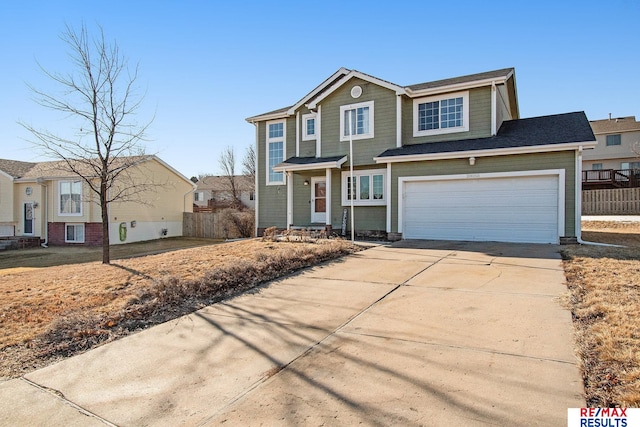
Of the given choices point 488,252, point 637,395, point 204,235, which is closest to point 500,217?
point 488,252

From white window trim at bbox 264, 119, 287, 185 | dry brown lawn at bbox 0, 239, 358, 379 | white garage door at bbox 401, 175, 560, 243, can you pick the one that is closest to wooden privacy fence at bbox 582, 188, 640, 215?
white garage door at bbox 401, 175, 560, 243

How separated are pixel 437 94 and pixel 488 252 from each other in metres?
7.42

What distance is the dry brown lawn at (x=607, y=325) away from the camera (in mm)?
3049

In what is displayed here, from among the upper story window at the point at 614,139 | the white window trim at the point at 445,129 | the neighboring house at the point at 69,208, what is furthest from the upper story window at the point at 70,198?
the upper story window at the point at 614,139

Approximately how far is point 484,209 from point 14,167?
2911 cm

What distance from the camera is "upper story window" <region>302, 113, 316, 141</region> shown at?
17953mm

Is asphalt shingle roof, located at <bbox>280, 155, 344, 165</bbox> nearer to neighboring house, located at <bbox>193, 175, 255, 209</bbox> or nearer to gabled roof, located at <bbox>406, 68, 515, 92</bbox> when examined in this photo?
gabled roof, located at <bbox>406, 68, 515, 92</bbox>

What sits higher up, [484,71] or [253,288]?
[484,71]

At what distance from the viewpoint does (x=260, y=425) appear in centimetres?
287

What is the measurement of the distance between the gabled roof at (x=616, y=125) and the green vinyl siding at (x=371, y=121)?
30.4 meters

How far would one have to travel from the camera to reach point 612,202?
82.6 feet

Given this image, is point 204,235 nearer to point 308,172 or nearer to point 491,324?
point 308,172

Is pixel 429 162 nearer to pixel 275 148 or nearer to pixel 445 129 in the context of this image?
pixel 445 129

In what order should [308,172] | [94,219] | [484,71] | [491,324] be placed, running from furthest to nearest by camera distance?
[94,219] < [308,172] < [484,71] < [491,324]
